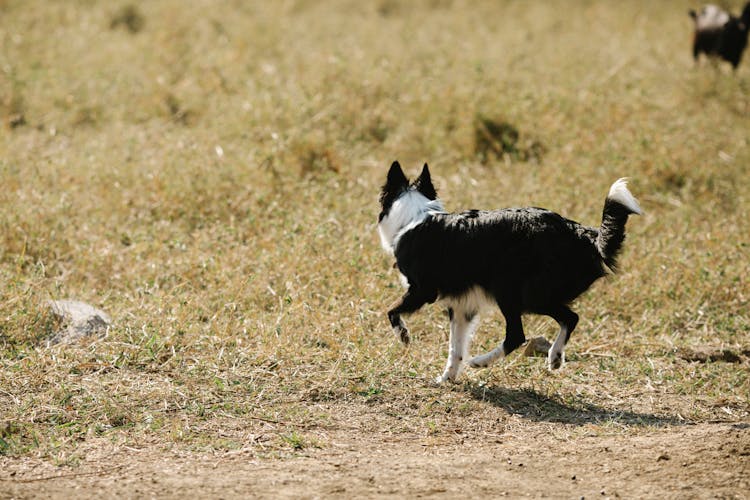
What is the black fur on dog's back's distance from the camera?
5.17 metres

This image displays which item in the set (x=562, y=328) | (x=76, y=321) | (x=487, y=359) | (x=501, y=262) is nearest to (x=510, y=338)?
(x=487, y=359)

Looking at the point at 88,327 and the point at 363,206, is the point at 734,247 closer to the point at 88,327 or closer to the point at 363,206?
the point at 363,206

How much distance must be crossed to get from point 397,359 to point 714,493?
2.19 meters

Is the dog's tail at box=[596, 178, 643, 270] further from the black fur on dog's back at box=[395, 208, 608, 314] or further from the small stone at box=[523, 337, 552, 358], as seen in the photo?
the small stone at box=[523, 337, 552, 358]

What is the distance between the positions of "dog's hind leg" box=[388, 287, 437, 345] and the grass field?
179 mm

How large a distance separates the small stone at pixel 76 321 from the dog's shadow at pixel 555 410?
7.66 feet

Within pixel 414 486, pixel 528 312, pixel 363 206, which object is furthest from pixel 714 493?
pixel 363 206

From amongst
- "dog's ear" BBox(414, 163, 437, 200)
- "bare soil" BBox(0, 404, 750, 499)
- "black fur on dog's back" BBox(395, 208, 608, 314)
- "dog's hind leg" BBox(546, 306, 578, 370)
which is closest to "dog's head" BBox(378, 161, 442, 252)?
"dog's ear" BBox(414, 163, 437, 200)

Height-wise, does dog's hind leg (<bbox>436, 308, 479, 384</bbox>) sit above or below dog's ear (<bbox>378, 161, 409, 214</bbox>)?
below

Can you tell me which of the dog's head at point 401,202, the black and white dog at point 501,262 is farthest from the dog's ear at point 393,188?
the black and white dog at point 501,262

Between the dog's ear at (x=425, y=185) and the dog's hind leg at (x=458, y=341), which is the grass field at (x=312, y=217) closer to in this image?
the dog's hind leg at (x=458, y=341)

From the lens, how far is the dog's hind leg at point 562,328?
17.3ft

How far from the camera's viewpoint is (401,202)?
5.71m

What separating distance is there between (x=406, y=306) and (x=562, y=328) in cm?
92
